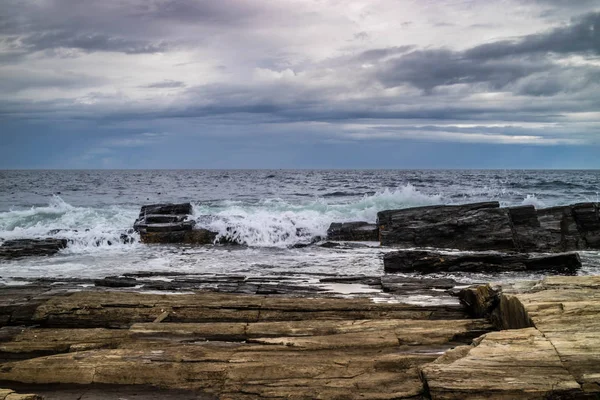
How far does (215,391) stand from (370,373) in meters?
1.38

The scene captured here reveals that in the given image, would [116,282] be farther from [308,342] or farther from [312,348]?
[312,348]

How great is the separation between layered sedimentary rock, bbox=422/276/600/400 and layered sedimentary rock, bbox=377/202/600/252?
1011 cm

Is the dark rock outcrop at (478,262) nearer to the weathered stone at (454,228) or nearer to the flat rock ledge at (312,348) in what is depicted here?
the weathered stone at (454,228)

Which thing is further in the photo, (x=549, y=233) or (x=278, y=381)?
(x=549, y=233)

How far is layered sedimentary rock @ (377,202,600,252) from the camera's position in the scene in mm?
14836

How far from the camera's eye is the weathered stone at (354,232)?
720 inches

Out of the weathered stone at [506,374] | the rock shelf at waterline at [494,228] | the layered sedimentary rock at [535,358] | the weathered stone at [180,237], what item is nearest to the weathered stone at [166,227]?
the weathered stone at [180,237]

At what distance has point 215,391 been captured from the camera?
4.29 meters

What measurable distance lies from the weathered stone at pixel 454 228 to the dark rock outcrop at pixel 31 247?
11.0 meters

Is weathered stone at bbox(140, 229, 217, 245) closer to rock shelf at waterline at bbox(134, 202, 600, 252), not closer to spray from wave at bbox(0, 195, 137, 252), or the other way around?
spray from wave at bbox(0, 195, 137, 252)

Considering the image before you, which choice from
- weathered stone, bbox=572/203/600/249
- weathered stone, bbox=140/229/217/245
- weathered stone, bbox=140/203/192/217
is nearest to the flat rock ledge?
weathered stone, bbox=572/203/600/249

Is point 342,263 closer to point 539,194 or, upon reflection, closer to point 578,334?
point 578,334

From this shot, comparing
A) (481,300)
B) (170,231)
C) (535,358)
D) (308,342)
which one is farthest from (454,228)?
(535,358)

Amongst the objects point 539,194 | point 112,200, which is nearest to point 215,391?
point 112,200
